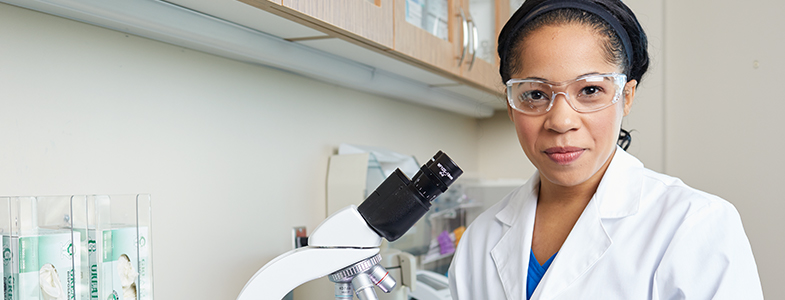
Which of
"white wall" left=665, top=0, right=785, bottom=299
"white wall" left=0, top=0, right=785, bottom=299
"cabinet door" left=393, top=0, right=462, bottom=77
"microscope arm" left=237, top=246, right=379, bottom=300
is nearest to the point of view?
"microscope arm" left=237, top=246, right=379, bottom=300

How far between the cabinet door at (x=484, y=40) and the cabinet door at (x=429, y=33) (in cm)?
7

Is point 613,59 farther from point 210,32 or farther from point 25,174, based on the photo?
point 25,174

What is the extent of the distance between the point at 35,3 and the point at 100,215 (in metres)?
0.35

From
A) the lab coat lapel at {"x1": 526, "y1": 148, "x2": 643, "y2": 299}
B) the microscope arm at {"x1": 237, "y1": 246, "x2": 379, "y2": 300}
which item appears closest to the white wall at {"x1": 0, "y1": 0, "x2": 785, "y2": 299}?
the microscope arm at {"x1": 237, "y1": 246, "x2": 379, "y2": 300}

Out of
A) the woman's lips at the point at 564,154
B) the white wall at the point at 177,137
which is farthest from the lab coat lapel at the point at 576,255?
the white wall at the point at 177,137

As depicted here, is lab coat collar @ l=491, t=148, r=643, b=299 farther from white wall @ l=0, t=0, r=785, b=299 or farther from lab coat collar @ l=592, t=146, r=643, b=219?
white wall @ l=0, t=0, r=785, b=299

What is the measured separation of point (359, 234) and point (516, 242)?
Result: 1.34 feet

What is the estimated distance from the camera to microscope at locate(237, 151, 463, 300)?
71 centimetres

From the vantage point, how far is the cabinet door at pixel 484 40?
1.72 metres

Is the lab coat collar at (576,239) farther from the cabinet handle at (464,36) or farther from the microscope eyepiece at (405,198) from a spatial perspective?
the cabinet handle at (464,36)

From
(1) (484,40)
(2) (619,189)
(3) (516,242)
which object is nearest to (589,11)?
(2) (619,189)

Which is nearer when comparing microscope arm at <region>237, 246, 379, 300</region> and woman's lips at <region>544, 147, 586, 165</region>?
microscope arm at <region>237, 246, 379, 300</region>

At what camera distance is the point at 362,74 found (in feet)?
5.10

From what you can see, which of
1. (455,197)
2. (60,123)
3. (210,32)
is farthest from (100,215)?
(455,197)
